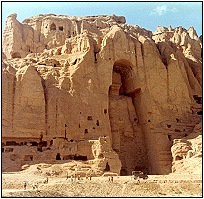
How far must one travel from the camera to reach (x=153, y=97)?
4378cm

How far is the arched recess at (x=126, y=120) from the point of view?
137ft

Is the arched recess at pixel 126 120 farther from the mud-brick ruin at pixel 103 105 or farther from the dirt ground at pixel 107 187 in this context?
the dirt ground at pixel 107 187

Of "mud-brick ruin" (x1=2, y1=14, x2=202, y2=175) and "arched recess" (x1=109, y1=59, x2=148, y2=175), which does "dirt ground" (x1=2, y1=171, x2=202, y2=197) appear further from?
"arched recess" (x1=109, y1=59, x2=148, y2=175)

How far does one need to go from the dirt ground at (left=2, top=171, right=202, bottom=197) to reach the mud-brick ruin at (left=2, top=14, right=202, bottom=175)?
5.31m

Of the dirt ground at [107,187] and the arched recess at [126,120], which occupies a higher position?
the arched recess at [126,120]

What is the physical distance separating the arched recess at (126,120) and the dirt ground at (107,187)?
12481 mm

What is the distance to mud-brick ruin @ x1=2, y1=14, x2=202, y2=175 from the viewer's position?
118ft

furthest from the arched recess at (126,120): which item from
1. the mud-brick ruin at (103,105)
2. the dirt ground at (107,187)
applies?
the dirt ground at (107,187)

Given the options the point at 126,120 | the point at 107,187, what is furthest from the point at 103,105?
the point at 107,187

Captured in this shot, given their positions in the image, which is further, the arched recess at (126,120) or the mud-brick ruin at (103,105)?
the arched recess at (126,120)

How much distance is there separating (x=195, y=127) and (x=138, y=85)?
8.19 meters

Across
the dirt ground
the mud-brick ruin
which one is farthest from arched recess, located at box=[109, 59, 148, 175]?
the dirt ground

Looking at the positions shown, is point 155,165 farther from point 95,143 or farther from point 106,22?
point 106,22

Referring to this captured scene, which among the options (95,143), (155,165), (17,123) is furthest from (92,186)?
(155,165)
